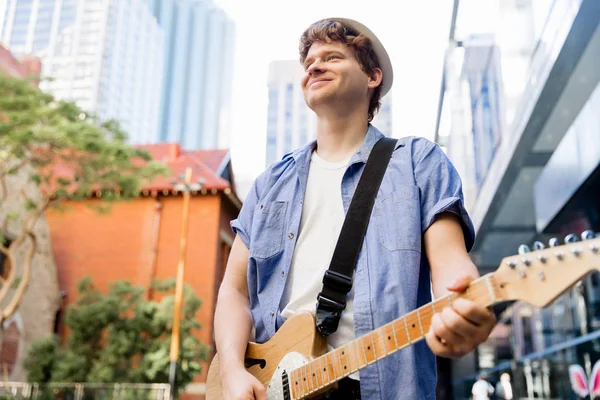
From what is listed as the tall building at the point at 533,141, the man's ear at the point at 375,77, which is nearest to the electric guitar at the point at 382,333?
the man's ear at the point at 375,77

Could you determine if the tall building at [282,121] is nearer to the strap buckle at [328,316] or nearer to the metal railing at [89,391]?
the metal railing at [89,391]

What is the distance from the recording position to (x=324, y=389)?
66.1 inches

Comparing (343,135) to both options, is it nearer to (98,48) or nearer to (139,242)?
(139,242)

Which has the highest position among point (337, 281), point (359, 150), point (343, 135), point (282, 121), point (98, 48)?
point (98, 48)

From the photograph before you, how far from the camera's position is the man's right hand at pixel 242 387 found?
1728 millimetres

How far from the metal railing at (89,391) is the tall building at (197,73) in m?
49.2

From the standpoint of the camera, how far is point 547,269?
129 cm

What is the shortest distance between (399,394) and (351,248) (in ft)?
1.54

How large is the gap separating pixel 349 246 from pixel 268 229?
0.40 metres

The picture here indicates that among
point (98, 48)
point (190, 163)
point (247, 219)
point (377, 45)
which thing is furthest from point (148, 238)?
point (98, 48)

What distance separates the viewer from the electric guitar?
126 cm

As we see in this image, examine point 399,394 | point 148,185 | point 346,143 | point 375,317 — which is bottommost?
point 399,394

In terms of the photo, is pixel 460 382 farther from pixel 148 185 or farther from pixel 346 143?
pixel 346 143

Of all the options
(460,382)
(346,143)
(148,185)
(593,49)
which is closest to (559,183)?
(593,49)
